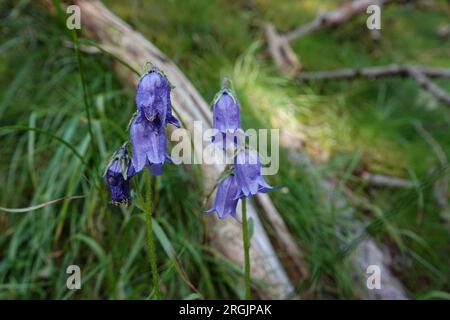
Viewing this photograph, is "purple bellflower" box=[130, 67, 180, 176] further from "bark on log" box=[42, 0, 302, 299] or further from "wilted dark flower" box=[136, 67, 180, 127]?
"bark on log" box=[42, 0, 302, 299]

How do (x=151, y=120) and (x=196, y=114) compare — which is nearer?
(x=151, y=120)

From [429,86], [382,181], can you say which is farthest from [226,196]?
[429,86]

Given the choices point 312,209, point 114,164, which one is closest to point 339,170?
point 312,209

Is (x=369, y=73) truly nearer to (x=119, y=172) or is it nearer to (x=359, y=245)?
(x=359, y=245)

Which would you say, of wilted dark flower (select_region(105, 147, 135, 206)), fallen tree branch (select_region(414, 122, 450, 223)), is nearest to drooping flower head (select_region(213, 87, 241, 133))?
wilted dark flower (select_region(105, 147, 135, 206))

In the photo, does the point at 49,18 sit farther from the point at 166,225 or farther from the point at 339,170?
the point at 339,170
